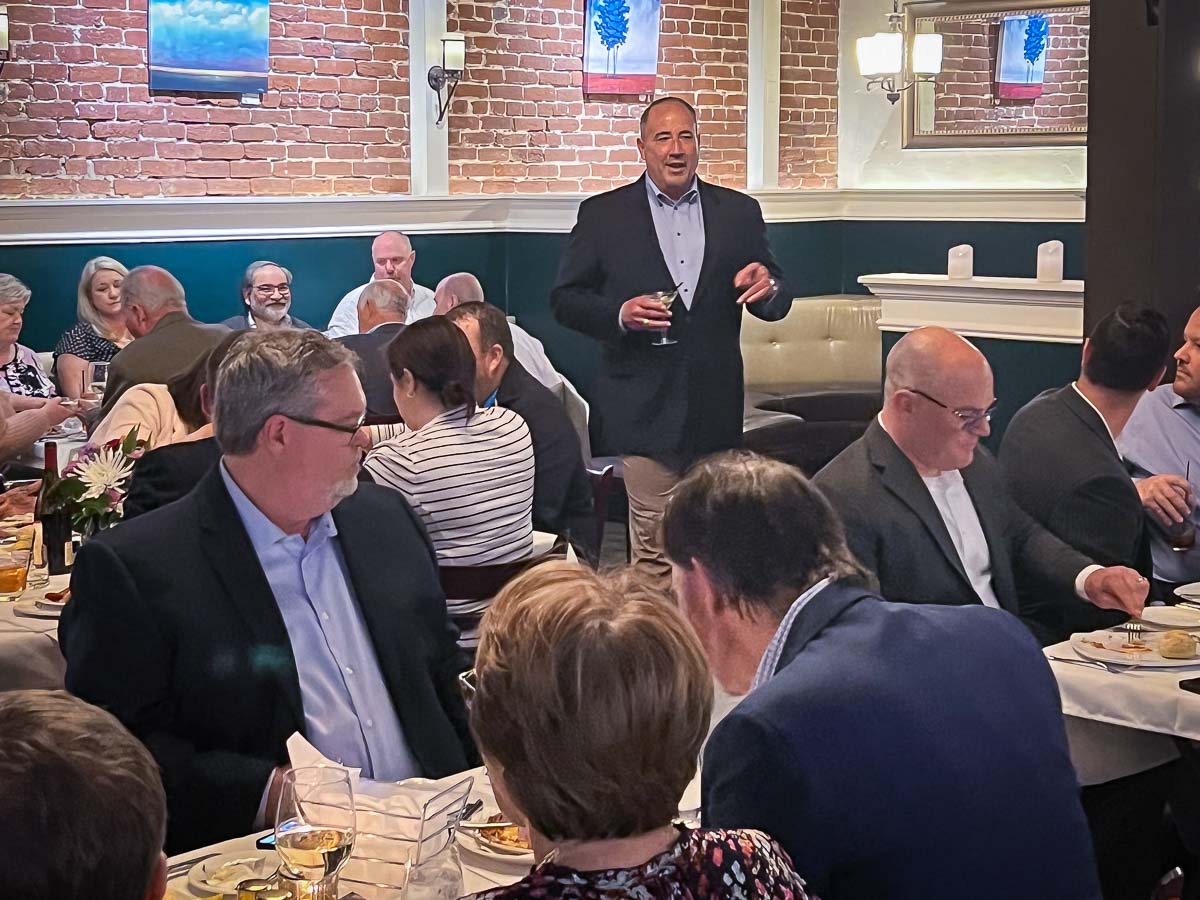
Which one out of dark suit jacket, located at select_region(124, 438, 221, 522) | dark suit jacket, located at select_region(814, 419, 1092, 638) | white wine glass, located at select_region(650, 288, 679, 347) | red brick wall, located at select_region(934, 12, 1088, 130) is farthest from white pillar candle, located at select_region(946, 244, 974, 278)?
dark suit jacket, located at select_region(124, 438, 221, 522)

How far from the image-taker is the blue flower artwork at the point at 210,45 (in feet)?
24.3

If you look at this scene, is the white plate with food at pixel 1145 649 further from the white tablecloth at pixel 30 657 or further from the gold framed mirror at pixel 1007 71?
the gold framed mirror at pixel 1007 71

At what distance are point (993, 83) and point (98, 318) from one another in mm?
5192

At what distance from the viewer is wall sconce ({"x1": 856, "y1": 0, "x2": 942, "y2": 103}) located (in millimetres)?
9453

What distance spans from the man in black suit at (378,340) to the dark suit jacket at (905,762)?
10.1 feet

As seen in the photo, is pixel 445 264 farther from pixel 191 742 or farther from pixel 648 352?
pixel 191 742

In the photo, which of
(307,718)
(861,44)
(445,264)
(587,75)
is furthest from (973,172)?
(307,718)

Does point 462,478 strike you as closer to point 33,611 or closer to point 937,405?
point 33,611

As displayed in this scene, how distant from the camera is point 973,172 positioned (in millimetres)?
9414

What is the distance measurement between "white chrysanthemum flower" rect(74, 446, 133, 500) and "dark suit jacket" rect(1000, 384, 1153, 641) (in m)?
2.08

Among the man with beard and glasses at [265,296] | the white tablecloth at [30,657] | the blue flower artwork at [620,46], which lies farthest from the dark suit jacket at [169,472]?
the blue flower artwork at [620,46]

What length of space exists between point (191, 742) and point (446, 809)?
28.8 inches

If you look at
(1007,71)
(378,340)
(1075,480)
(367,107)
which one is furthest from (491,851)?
(1007,71)

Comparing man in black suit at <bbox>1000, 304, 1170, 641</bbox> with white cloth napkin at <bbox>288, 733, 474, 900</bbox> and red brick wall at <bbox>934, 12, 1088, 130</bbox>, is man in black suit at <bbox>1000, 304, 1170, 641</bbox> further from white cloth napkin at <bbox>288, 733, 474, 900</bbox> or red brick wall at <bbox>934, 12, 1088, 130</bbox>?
red brick wall at <bbox>934, 12, 1088, 130</bbox>
